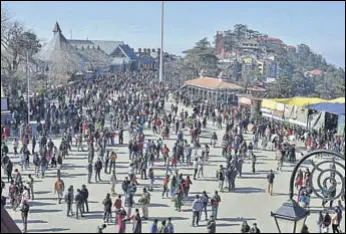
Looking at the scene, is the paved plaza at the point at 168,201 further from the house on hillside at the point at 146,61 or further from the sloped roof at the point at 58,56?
the house on hillside at the point at 146,61

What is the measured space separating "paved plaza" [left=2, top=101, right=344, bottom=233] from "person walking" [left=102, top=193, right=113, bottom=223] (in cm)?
18

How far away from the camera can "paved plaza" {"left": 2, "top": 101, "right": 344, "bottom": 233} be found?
1306cm

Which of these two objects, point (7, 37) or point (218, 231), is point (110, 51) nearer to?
point (7, 37)

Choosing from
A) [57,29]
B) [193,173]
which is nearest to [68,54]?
[57,29]

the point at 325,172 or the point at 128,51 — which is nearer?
the point at 325,172

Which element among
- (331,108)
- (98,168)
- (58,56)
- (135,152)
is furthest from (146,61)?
(98,168)

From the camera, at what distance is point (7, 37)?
31812mm

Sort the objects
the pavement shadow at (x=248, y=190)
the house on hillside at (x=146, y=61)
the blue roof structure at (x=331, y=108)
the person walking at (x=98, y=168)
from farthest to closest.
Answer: the house on hillside at (x=146, y=61), the blue roof structure at (x=331, y=108), the pavement shadow at (x=248, y=190), the person walking at (x=98, y=168)

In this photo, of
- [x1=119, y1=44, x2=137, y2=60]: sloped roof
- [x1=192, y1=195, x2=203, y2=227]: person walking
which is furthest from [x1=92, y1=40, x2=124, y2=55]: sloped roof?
[x1=192, y1=195, x2=203, y2=227]: person walking

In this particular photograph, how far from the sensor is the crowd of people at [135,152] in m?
13.5

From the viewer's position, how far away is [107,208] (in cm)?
1292

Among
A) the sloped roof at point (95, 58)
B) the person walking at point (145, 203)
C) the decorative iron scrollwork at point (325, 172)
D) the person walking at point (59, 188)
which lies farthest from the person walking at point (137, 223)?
the sloped roof at point (95, 58)

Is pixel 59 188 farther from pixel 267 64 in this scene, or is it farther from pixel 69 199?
pixel 267 64

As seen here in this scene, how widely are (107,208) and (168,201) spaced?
273cm
